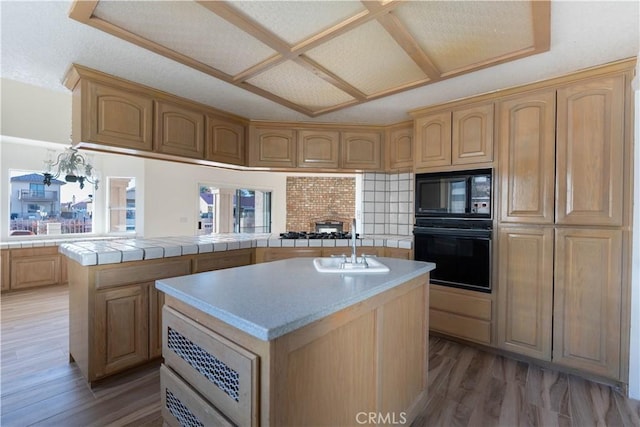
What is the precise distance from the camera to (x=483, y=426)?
1.67 meters

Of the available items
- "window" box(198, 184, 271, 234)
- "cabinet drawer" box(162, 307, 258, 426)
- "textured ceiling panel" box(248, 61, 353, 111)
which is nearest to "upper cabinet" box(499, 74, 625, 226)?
"textured ceiling panel" box(248, 61, 353, 111)

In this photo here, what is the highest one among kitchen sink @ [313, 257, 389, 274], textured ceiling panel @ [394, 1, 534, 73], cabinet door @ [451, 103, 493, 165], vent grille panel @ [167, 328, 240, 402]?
textured ceiling panel @ [394, 1, 534, 73]

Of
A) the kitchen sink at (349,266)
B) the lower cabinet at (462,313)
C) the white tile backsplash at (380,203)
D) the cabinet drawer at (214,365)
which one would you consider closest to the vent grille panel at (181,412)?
the cabinet drawer at (214,365)

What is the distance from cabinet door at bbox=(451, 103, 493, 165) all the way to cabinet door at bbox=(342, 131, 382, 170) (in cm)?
91

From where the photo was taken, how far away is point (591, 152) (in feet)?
6.83

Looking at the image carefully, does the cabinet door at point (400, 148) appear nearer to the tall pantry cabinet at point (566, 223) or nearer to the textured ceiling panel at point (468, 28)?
the tall pantry cabinet at point (566, 223)

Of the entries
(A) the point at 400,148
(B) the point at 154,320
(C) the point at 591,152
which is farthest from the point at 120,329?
(C) the point at 591,152

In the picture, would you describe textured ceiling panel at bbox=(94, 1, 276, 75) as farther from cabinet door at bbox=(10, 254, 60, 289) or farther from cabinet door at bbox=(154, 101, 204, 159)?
cabinet door at bbox=(10, 254, 60, 289)

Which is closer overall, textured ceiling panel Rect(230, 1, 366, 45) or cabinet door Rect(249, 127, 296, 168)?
textured ceiling panel Rect(230, 1, 366, 45)

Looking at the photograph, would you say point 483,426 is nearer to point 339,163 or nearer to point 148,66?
point 339,163

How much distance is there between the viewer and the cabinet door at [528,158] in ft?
7.34

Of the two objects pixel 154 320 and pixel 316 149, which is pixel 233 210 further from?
pixel 154 320

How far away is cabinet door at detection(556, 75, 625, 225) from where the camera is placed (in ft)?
6.57

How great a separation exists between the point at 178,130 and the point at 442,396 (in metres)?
2.87
